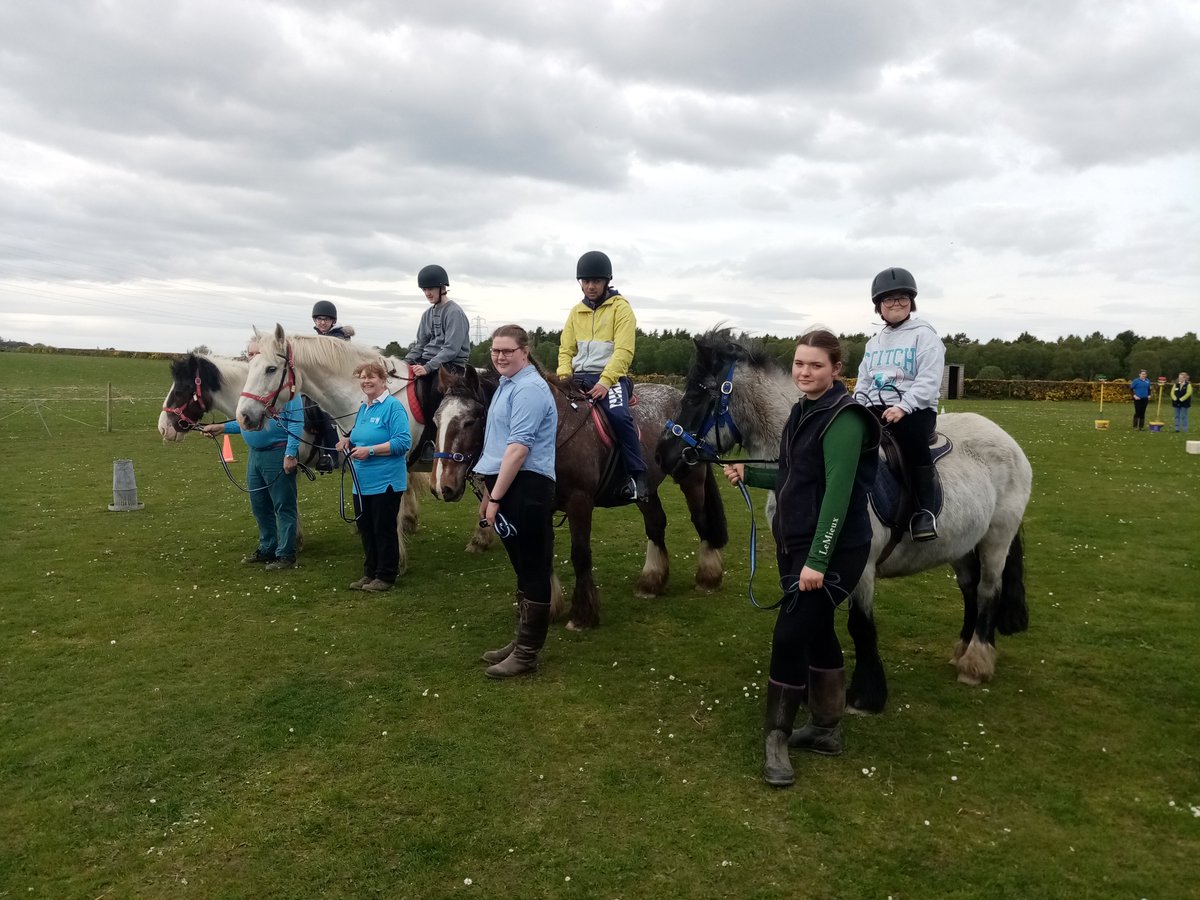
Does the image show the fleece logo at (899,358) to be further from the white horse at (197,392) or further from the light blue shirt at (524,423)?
the white horse at (197,392)

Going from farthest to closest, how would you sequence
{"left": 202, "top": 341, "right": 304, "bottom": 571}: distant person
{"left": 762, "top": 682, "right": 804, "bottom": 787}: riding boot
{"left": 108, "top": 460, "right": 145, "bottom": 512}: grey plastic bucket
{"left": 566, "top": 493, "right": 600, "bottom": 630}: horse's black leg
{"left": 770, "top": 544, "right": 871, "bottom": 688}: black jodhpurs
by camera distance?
{"left": 108, "top": 460, "right": 145, "bottom": 512}: grey plastic bucket
{"left": 202, "top": 341, "right": 304, "bottom": 571}: distant person
{"left": 566, "top": 493, "right": 600, "bottom": 630}: horse's black leg
{"left": 762, "top": 682, "right": 804, "bottom": 787}: riding boot
{"left": 770, "top": 544, "right": 871, "bottom": 688}: black jodhpurs

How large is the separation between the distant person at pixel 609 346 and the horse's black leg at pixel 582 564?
561mm

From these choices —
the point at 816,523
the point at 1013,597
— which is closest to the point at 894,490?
the point at 816,523

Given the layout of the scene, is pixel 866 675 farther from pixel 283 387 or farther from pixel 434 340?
pixel 283 387

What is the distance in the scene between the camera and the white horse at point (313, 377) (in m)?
7.14

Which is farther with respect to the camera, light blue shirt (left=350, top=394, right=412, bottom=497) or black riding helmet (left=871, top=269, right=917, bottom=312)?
light blue shirt (left=350, top=394, right=412, bottom=497)

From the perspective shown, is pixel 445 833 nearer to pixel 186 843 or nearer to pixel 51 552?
pixel 186 843

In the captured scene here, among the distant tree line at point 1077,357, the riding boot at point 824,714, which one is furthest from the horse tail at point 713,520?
the distant tree line at point 1077,357

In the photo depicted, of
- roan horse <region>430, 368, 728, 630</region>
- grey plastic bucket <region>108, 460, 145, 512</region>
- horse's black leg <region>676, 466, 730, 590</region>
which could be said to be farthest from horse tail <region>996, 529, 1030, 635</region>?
grey plastic bucket <region>108, 460, 145, 512</region>

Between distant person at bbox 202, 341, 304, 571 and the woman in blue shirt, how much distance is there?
137 inches

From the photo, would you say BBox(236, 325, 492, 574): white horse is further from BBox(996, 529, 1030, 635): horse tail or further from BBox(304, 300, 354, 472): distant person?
BBox(996, 529, 1030, 635): horse tail

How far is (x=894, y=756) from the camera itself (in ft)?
13.9

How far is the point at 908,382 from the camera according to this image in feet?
14.6

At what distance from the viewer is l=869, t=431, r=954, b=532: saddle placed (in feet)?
14.0
